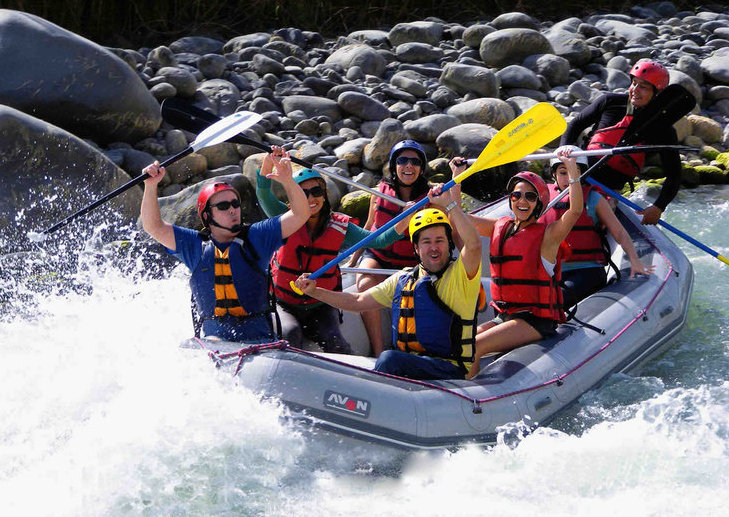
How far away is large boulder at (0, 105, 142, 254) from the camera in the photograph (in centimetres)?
731

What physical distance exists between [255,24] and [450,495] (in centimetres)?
933

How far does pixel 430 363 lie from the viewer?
450 centimetres

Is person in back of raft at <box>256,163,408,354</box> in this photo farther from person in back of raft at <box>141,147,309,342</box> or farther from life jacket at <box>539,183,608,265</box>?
life jacket at <box>539,183,608,265</box>

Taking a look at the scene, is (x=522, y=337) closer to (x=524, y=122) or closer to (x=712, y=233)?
(x=524, y=122)

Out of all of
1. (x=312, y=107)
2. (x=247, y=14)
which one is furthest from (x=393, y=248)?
(x=247, y=14)

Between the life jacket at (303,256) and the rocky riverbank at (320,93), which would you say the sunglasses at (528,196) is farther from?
the rocky riverbank at (320,93)

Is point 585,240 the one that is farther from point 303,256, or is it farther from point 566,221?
point 303,256

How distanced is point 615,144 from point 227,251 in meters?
2.80

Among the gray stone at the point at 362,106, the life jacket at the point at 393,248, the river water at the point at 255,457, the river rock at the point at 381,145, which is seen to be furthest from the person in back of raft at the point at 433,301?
the gray stone at the point at 362,106

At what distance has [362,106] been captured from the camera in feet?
32.4

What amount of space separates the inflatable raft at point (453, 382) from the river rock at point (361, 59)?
5.91 metres

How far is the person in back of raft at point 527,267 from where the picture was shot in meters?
4.97

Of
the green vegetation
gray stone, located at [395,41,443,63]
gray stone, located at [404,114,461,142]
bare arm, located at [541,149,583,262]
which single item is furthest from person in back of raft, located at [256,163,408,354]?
the green vegetation

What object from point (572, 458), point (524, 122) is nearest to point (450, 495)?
point (572, 458)
